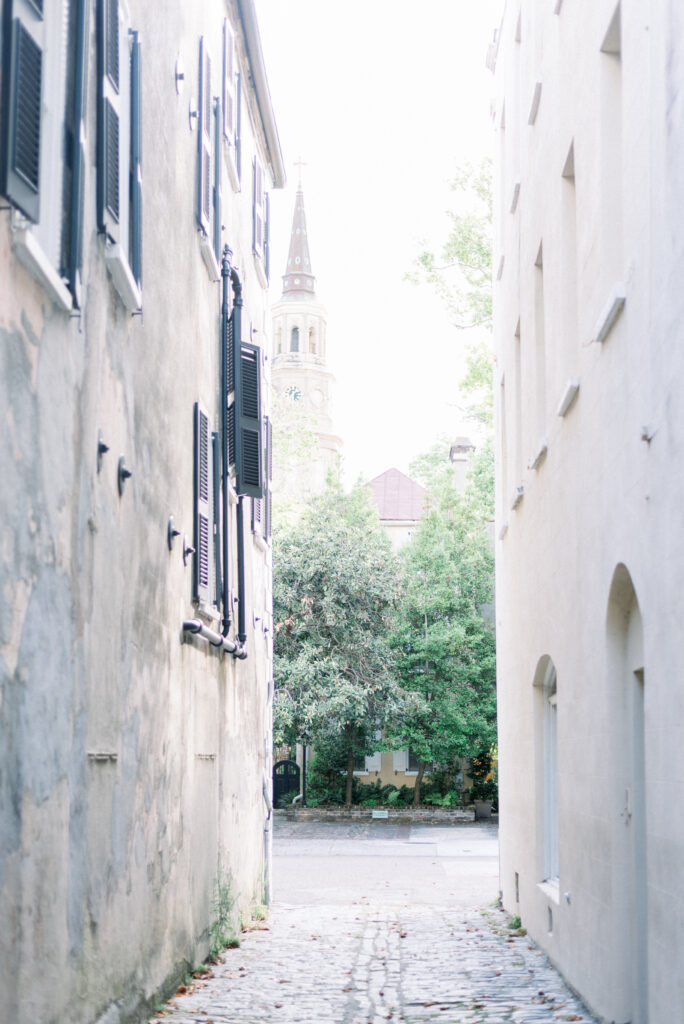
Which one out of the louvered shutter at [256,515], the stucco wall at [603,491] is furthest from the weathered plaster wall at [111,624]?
the louvered shutter at [256,515]

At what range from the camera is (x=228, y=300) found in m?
12.7

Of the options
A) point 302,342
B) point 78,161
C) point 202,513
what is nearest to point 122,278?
point 78,161

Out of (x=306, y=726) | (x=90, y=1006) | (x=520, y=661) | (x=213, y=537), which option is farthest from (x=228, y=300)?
(x=306, y=726)

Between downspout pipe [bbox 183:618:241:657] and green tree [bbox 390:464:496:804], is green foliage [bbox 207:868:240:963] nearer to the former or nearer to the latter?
downspout pipe [bbox 183:618:241:657]

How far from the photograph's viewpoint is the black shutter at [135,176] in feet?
24.5

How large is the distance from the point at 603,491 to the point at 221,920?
5.66 meters

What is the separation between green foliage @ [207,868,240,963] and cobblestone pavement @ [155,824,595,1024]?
140mm

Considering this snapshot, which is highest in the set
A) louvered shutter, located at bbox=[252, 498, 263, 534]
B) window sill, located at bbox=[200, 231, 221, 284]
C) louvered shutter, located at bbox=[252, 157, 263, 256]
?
louvered shutter, located at bbox=[252, 157, 263, 256]

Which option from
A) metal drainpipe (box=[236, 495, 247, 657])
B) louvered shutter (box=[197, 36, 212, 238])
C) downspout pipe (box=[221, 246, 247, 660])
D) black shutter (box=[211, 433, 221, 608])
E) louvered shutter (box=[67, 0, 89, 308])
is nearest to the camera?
louvered shutter (box=[67, 0, 89, 308])

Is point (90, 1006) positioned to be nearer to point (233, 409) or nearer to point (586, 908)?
point (586, 908)

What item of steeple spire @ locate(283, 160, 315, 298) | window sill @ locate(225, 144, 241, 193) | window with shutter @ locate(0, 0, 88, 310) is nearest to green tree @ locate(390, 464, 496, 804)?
window sill @ locate(225, 144, 241, 193)

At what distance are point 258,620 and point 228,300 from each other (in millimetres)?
4515

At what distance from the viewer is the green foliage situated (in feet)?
36.0

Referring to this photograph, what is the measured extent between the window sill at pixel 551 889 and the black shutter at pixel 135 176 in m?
6.29
